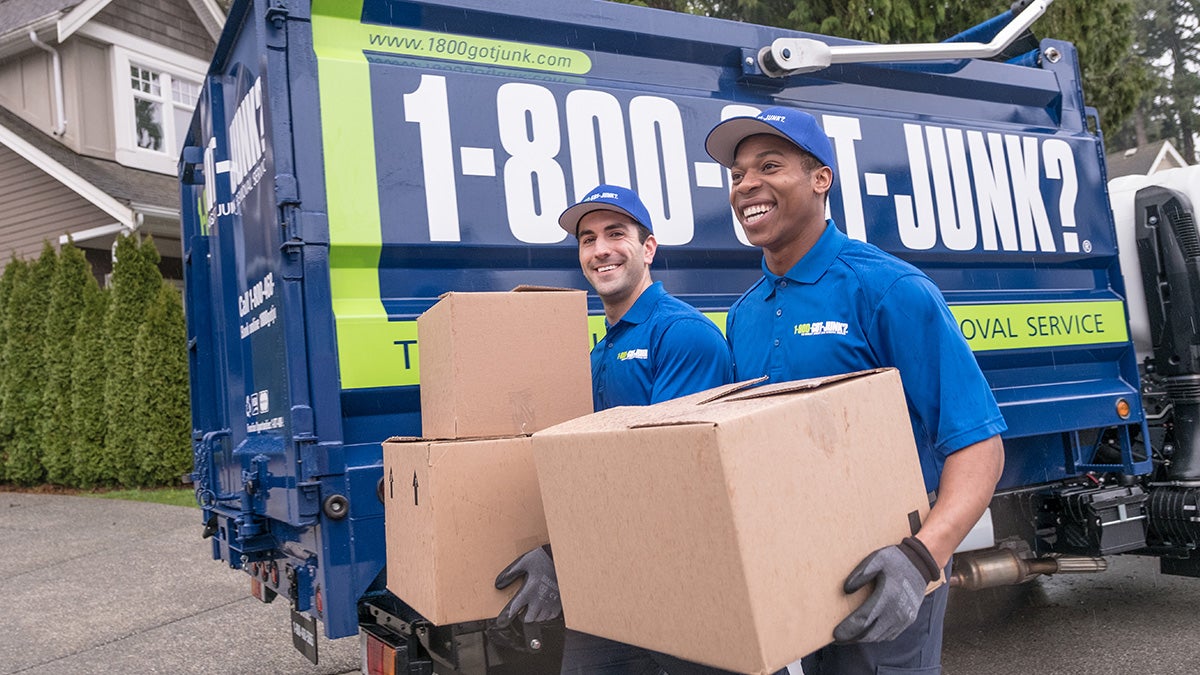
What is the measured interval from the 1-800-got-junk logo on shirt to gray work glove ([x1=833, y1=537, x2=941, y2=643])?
441mm

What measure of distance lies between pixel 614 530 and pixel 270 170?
69.5 inches

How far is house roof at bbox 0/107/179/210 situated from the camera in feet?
40.5

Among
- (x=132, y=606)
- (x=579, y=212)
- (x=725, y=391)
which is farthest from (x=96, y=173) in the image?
(x=725, y=391)

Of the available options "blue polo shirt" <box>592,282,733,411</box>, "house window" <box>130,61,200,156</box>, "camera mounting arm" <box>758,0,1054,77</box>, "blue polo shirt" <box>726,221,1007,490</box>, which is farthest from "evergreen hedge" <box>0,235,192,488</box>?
"blue polo shirt" <box>726,221,1007,490</box>

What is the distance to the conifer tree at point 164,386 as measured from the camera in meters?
10.1

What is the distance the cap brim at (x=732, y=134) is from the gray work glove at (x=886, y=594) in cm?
81

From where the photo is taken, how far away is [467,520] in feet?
7.64

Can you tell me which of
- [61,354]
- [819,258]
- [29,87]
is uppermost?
[29,87]

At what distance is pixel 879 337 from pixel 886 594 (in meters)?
0.51

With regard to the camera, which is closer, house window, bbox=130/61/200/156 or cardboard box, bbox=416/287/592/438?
cardboard box, bbox=416/287/592/438

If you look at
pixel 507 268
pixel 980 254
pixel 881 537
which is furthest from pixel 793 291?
pixel 980 254

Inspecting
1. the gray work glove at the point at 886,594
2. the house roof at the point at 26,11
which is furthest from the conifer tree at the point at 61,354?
the gray work glove at the point at 886,594

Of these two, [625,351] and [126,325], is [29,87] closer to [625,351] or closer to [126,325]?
[126,325]

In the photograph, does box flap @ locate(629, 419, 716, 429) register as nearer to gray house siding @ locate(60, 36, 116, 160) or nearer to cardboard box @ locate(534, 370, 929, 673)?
cardboard box @ locate(534, 370, 929, 673)
